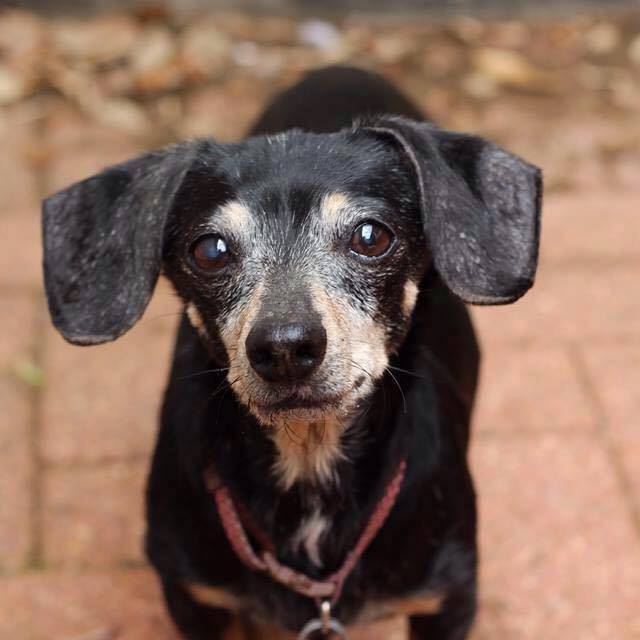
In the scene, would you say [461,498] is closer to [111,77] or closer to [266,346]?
[266,346]

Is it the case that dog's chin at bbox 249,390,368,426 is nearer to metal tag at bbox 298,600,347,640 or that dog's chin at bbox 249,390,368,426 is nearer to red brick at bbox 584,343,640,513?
metal tag at bbox 298,600,347,640

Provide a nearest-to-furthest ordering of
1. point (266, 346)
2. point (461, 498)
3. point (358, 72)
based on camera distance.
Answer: point (266, 346)
point (461, 498)
point (358, 72)

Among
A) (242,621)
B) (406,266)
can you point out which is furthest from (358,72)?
(242,621)

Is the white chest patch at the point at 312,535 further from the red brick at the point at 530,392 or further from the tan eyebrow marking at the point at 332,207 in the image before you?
the red brick at the point at 530,392

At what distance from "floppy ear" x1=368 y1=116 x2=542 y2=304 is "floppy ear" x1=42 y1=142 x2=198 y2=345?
48 cm

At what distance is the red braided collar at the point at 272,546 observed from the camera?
2584 mm

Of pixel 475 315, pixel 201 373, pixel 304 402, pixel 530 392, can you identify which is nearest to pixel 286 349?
pixel 304 402

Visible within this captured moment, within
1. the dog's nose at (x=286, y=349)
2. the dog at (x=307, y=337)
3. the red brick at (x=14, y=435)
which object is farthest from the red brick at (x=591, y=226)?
the dog's nose at (x=286, y=349)

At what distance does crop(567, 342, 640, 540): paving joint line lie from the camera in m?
3.39

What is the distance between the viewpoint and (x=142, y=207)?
96.5 inches

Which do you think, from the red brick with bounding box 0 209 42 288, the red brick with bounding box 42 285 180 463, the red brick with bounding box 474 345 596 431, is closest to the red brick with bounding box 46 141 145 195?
the red brick with bounding box 0 209 42 288

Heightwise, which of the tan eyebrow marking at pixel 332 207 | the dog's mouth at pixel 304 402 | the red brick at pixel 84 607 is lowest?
the red brick at pixel 84 607

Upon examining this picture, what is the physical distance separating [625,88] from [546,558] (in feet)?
8.29

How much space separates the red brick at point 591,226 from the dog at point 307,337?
1.63 m
